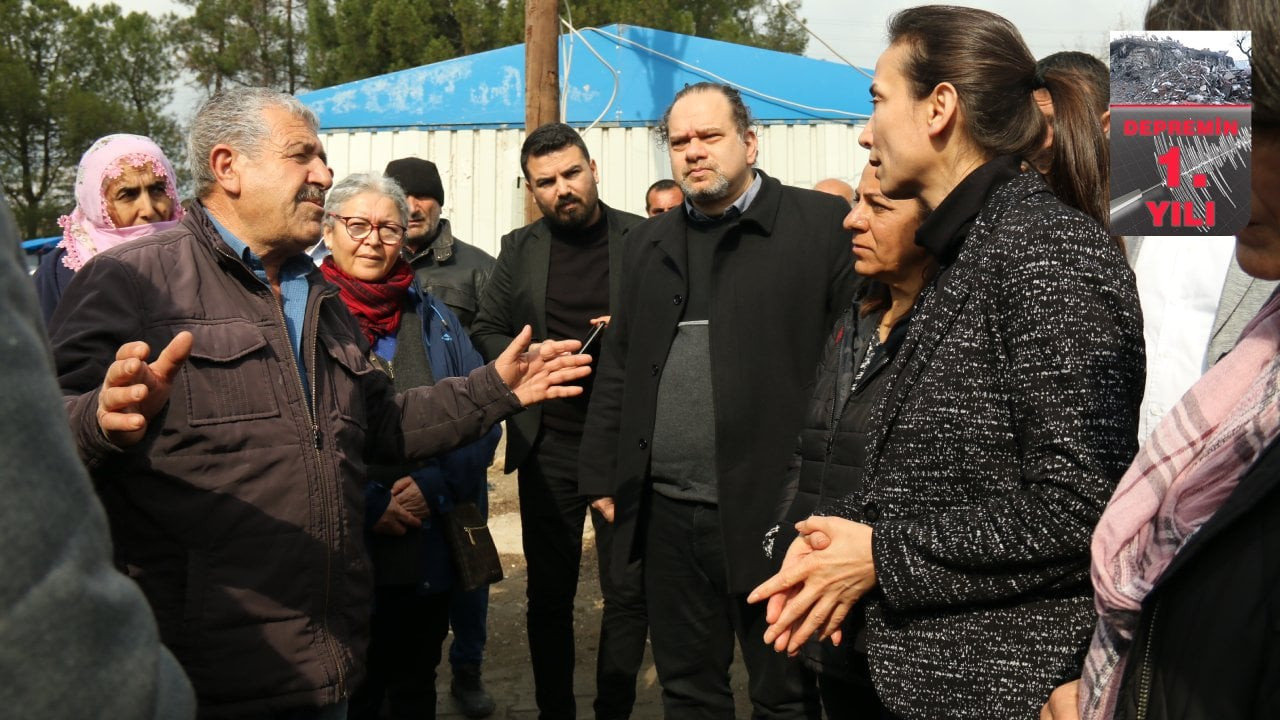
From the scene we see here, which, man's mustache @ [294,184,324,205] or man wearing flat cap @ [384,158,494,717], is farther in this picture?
man wearing flat cap @ [384,158,494,717]

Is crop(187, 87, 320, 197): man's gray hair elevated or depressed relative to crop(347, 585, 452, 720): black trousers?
elevated

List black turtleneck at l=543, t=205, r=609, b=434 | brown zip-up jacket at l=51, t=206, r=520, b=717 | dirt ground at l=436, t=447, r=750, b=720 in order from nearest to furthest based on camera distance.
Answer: brown zip-up jacket at l=51, t=206, r=520, b=717 → black turtleneck at l=543, t=205, r=609, b=434 → dirt ground at l=436, t=447, r=750, b=720

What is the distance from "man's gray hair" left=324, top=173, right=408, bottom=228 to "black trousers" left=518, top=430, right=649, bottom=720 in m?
1.23

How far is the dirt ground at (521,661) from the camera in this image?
16.2ft

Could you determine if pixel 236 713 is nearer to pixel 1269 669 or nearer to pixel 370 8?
pixel 1269 669

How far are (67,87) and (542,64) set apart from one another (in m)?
25.9

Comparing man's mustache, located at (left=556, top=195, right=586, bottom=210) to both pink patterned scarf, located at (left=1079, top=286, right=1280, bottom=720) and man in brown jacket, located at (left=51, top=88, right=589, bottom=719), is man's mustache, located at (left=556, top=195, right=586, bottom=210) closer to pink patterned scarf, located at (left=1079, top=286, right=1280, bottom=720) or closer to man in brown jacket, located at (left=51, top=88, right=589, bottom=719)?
man in brown jacket, located at (left=51, top=88, right=589, bottom=719)

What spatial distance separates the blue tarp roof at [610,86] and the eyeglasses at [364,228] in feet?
28.5

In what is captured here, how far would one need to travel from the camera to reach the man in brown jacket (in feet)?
7.81

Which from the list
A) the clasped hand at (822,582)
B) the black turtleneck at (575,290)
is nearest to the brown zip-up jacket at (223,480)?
the clasped hand at (822,582)

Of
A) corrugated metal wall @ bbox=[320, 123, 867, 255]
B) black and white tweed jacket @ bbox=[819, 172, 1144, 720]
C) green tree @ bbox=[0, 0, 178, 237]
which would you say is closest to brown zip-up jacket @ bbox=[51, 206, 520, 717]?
black and white tweed jacket @ bbox=[819, 172, 1144, 720]

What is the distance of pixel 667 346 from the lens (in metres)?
3.74

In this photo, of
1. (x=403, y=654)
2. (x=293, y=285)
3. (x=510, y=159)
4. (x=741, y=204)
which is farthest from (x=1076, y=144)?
(x=510, y=159)

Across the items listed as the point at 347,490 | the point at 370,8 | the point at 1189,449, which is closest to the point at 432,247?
the point at 347,490
